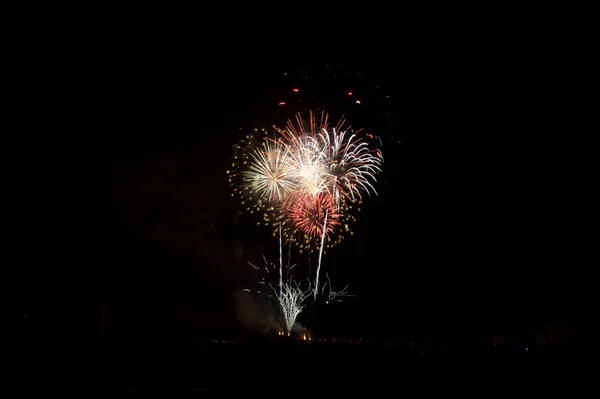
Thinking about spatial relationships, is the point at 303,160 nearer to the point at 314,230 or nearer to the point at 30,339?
the point at 314,230

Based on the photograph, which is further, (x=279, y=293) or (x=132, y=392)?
(x=279, y=293)

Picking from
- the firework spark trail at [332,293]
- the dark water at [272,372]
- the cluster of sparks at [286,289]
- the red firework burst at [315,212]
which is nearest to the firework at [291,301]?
the cluster of sparks at [286,289]

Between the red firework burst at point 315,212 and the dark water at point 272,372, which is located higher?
the red firework burst at point 315,212

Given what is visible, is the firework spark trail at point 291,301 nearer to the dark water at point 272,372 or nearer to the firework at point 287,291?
the firework at point 287,291

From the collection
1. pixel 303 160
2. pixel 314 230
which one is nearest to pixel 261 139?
pixel 303 160

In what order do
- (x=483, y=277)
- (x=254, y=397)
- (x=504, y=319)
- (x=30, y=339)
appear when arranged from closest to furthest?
(x=30, y=339) → (x=254, y=397) → (x=504, y=319) → (x=483, y=277)

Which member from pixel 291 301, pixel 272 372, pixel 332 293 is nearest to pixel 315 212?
pixel 291 301
